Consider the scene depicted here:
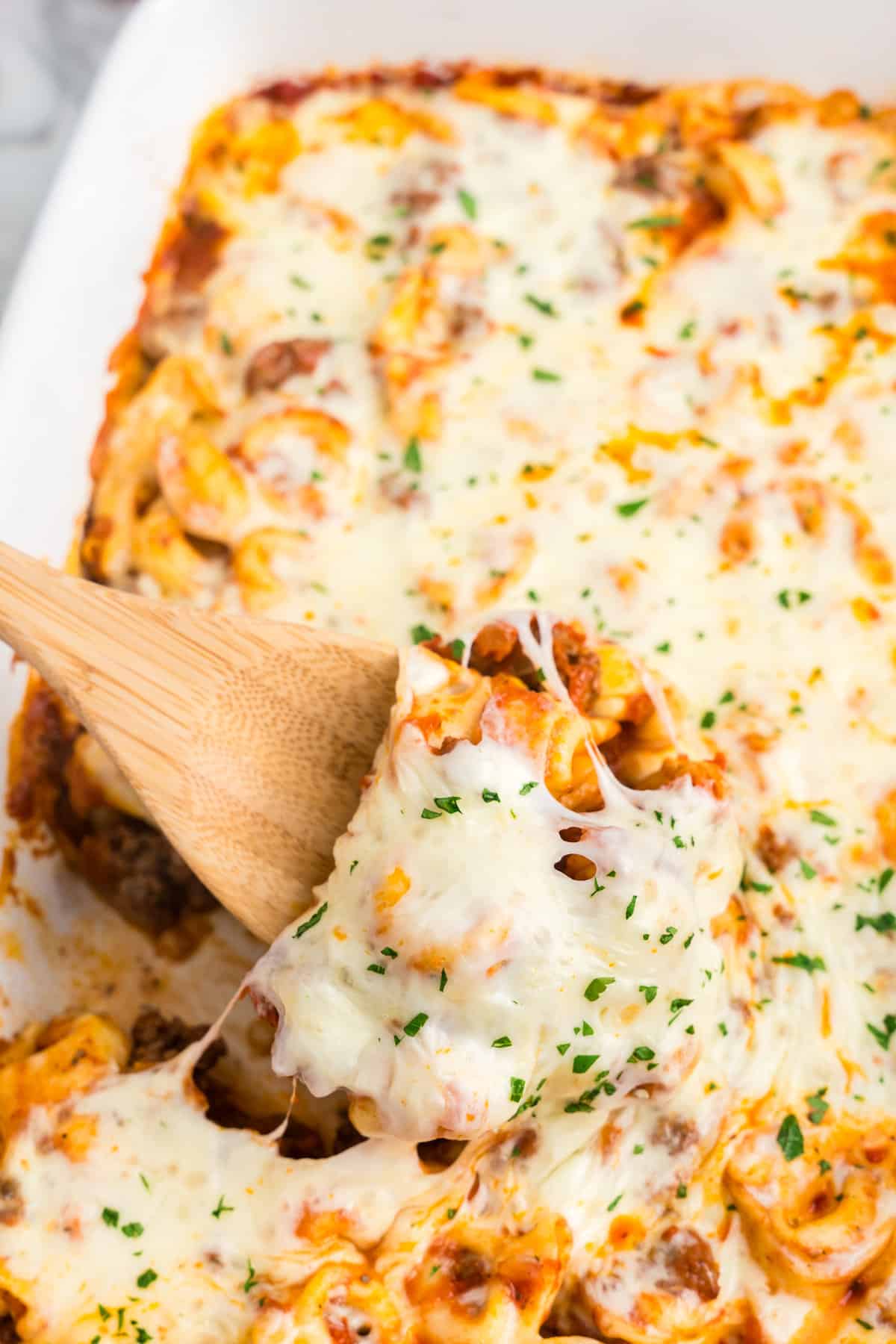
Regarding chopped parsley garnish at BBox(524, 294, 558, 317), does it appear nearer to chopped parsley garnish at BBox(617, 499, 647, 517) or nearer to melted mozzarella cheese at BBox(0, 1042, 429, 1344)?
chopped parsley garnish at BBox(617, 499, 647, 517)

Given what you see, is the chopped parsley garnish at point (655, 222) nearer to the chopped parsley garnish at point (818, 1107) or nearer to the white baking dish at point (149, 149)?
the white baking dish at point (149, 149)

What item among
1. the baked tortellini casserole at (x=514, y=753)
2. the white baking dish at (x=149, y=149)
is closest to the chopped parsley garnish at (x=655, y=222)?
the baked tortellini casserole at (x=514, y=753)

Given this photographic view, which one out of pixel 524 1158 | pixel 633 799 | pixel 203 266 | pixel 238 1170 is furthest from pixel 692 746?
pixel 203 266

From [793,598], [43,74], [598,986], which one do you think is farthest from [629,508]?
[43,74]

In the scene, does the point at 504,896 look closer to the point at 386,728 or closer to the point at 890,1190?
the point at 386,728

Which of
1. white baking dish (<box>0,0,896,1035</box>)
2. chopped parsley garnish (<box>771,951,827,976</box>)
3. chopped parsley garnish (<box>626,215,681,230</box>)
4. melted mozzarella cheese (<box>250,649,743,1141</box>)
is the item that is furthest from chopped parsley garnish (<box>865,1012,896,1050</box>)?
chopped parsley garnish (<box>626,215,681,230</box>)

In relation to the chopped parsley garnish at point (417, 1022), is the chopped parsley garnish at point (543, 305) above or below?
above
